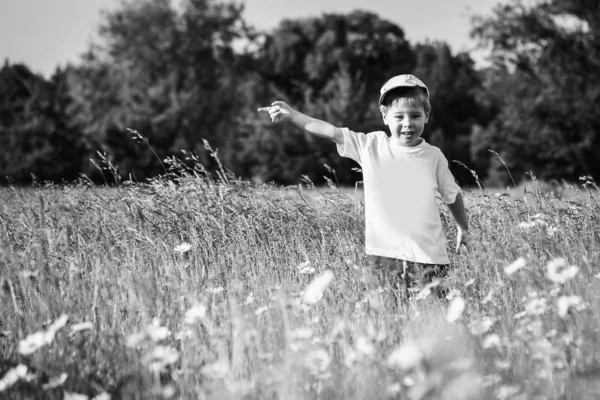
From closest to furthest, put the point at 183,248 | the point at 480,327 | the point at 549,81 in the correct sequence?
the point at 480,327
the point at 183,248
the point at 549,81

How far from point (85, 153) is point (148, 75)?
8.85 m

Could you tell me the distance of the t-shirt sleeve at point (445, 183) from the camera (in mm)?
3342

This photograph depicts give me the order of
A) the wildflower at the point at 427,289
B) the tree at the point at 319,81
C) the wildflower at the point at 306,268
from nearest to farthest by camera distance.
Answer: the wildflower at the point at 427,289 < the wildflower at the point at 306,268 < the tree at the point at 319,81

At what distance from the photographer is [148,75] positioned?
33719 mm

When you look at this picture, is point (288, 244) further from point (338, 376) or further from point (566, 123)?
point (566, 123)

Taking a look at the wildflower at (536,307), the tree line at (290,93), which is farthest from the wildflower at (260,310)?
the tree line at (290,93)

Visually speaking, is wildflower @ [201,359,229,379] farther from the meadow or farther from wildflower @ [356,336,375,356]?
wildflower @ [356,336,375,356]

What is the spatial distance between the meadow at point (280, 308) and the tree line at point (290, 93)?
2024cm

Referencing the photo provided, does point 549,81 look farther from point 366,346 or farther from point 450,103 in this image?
point 366,346

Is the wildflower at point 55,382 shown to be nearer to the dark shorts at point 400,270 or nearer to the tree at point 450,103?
the dark shorts at point 400,270

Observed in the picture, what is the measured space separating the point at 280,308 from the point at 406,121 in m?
1.27

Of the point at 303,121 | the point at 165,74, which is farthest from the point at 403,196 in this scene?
the point at 165,74

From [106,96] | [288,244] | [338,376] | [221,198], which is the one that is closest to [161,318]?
[338,376]

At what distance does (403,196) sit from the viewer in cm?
322
